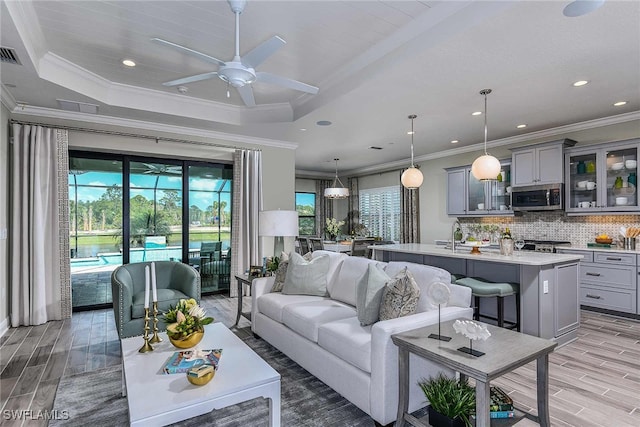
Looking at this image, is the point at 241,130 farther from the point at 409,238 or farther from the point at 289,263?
the point at 409,238

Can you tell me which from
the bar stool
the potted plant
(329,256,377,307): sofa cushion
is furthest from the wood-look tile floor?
(329,256,377,307): sofa cushion

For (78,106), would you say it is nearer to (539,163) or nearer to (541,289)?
(541,289)

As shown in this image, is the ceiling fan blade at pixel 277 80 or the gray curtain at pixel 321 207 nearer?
the ceiling fan blade at pixel 277 80

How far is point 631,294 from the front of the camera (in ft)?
14.2

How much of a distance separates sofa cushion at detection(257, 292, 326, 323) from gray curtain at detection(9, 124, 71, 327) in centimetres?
286

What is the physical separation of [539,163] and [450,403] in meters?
4.73

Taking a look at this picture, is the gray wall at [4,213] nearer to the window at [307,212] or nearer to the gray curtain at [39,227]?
the gray curtain at [39,227]

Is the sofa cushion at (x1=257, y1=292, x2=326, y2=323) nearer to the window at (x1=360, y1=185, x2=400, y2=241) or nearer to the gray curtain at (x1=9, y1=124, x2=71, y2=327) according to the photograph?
the gray curtain at (x1=9, y1=124, x2=71, y2=327)

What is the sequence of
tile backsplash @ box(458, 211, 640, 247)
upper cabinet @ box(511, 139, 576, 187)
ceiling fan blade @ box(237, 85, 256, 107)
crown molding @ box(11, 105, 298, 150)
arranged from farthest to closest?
upper cabinet @ box(511, 139, 576, 187), tile backsplash @ box(458, 211, 640, 247), crown molding @ box(11, 105, 298, 150), ceiling fan blade @ box(237, 85, 256, 107)

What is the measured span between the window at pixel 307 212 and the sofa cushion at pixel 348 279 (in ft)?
22.2

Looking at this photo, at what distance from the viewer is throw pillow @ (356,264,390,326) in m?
2.50

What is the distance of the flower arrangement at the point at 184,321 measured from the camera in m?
2.21

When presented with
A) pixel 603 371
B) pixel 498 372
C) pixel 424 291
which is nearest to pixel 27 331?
pixel 424 291

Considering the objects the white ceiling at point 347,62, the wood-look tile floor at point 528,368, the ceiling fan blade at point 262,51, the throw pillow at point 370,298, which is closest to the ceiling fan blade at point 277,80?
the ceiling fan blade at point 262,51
